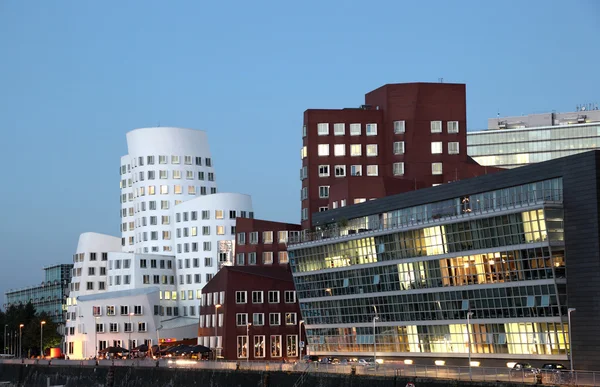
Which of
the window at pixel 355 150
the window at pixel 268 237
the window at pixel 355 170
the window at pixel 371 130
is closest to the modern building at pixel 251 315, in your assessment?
the window at pixel 268 237

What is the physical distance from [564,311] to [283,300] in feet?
210

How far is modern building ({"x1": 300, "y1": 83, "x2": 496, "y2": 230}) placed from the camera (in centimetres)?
15875

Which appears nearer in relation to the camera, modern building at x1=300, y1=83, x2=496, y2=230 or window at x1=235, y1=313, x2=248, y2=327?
window at x1=235, y1=313, x2=248, y2=327

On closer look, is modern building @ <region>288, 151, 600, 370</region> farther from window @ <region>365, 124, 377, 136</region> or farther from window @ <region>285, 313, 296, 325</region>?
window @ <region>365, 124, 377, 136</region>

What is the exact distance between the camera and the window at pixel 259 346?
6068 inches

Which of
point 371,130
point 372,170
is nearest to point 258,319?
point 372,170

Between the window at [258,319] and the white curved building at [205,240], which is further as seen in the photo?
the white curved building at [205,240]

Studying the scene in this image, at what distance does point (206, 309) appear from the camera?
159 metres

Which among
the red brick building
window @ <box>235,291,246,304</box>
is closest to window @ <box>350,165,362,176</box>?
the red brick building

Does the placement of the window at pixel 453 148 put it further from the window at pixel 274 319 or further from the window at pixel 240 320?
the window at pixel 240 320

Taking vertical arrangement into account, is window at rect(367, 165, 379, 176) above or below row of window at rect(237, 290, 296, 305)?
above

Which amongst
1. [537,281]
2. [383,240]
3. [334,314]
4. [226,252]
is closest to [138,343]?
[226,252]

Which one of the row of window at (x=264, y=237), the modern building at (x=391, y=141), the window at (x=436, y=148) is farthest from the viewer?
the row of window at (x=264, y=237)

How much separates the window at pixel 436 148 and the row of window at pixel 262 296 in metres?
29.8
